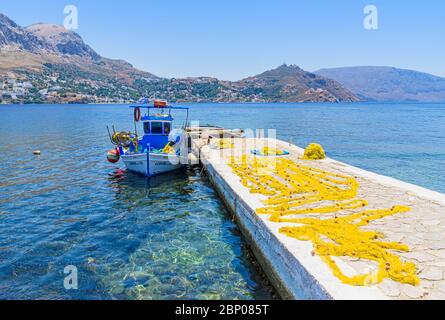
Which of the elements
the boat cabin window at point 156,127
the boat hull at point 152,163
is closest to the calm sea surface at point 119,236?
the boat hull at point 152,163

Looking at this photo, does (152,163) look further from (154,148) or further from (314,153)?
(314,153)

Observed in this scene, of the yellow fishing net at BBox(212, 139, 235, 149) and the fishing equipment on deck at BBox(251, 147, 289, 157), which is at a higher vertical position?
the yellow fishing net at BBox(212, 139, 235, 149)

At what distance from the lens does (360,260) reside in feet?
22.7

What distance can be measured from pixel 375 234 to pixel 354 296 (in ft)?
9.99

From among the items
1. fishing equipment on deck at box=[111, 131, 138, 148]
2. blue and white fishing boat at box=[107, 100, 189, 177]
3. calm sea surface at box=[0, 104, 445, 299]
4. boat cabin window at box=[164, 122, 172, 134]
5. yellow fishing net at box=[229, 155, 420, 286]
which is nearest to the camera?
yellow fishing net at box=[229, 155, 420, 286]

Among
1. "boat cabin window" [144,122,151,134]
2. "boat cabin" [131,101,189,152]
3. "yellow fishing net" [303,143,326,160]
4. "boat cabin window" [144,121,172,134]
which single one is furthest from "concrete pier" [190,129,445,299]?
"boat cabin window" [144,122,151,134]

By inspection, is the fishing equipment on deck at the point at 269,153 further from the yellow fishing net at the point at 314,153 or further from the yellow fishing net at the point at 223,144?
the yellow fishing net at the point at 223,144

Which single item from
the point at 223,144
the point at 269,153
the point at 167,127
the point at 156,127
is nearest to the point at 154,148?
the point at 156,127

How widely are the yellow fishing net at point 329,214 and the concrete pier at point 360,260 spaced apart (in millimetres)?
184

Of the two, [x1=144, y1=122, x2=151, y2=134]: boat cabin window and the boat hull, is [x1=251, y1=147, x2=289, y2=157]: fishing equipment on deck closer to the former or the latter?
the boat hull

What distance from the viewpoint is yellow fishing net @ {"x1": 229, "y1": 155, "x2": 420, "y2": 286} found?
21.5ft

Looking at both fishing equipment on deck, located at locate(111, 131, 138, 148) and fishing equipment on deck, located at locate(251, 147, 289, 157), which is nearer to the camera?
fishing equipment on deck, located at locate(251, 147, 289, 157)

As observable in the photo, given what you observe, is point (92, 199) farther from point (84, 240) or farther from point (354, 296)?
point (354, 296)

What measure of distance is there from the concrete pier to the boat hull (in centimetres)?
684
